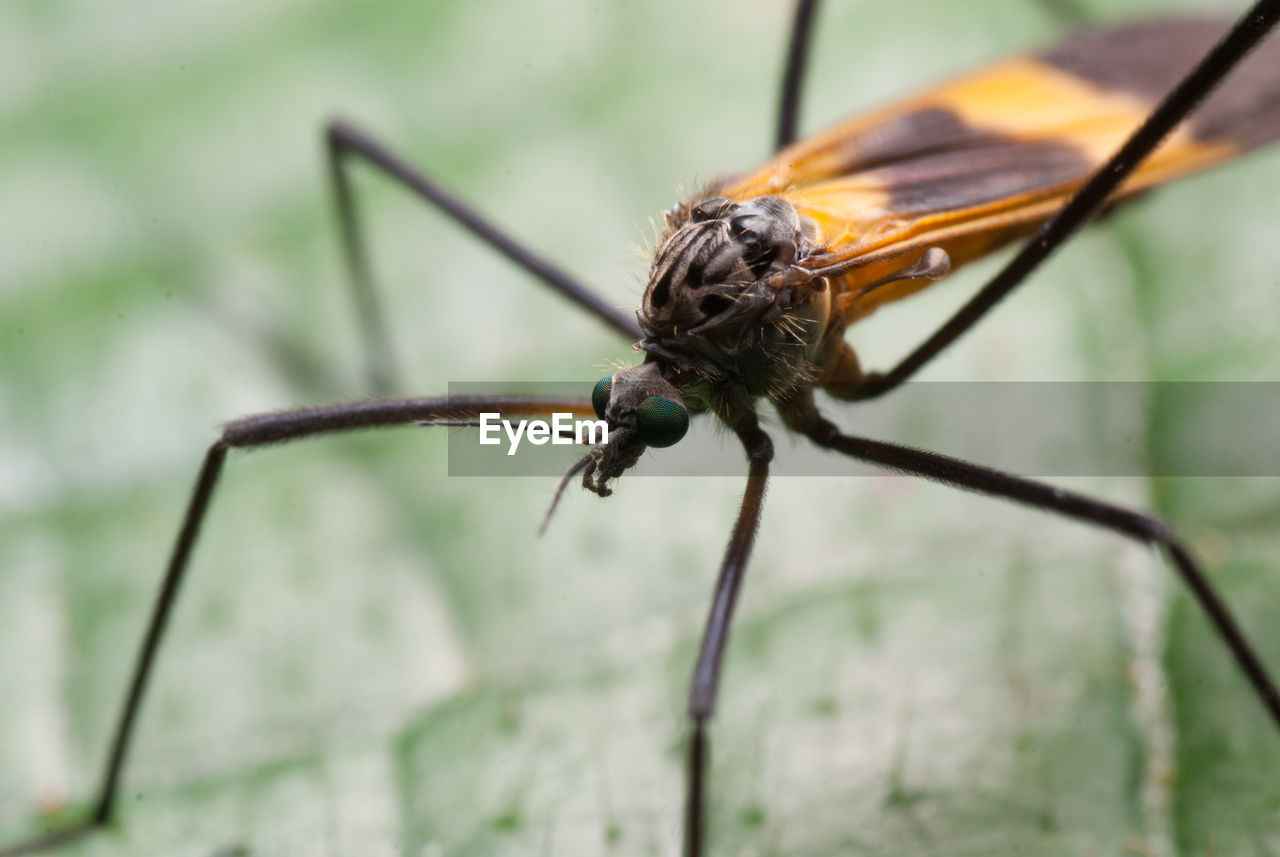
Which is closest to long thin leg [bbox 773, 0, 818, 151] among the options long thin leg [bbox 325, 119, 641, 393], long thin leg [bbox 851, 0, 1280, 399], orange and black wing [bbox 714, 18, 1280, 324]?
orange and black wing [bbox 714, 18, 1280, 324]

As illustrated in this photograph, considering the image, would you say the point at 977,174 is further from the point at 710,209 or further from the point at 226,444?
the point at 226,444

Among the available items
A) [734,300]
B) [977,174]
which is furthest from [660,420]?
[977,174]

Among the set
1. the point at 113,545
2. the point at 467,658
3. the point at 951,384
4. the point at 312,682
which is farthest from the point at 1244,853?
the point at 113,545

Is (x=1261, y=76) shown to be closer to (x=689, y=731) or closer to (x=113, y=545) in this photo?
Answer: (x=689, y=731)

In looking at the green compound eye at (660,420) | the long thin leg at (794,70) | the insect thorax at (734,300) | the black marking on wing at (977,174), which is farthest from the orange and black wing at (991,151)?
the green compound eye at (660,420)

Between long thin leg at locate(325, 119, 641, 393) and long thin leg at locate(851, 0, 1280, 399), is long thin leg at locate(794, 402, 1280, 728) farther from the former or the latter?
long thin leg at locate(325, 119, 641, 393)

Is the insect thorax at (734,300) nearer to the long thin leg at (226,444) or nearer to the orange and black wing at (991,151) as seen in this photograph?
the orange and black wing at (991,151)
